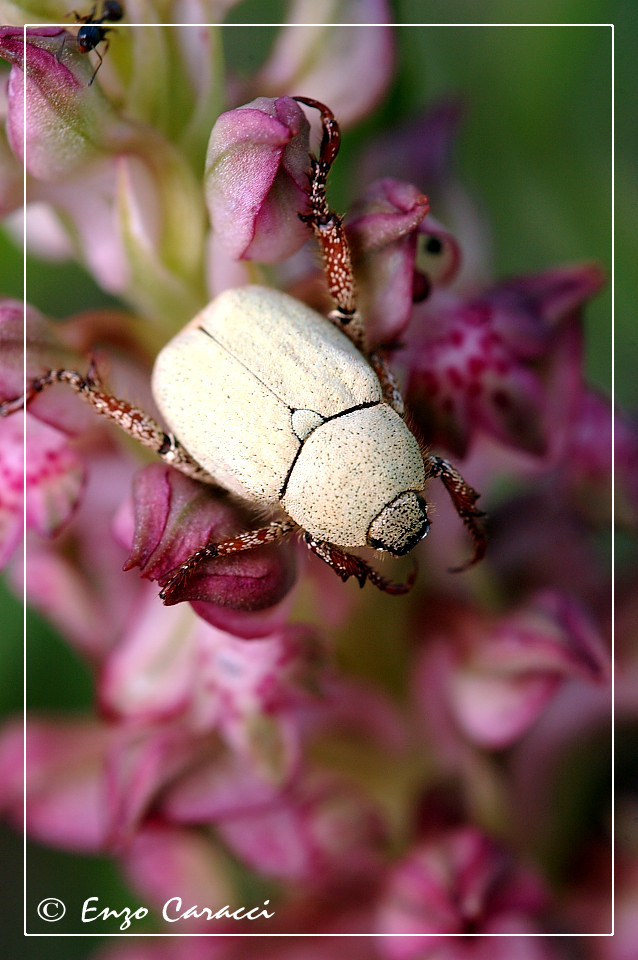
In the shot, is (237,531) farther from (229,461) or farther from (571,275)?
(571,275)

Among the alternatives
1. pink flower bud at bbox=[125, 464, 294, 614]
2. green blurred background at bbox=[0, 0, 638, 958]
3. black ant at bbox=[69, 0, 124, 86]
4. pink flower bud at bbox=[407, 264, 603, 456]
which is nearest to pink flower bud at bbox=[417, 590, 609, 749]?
pink flower bud at bbox=[407, 264, 603, 456]

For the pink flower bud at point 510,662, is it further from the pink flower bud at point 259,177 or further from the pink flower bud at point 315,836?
the pink flower bud at point 259,177

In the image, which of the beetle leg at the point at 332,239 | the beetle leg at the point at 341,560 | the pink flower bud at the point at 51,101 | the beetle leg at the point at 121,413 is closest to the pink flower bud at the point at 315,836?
the beetle leg at the point at 341,560

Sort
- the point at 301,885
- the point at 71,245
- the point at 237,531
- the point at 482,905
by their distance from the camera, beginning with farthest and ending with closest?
the point at 301,885 → the point at 71,245 → the point at 482,905 → the point at 237,531

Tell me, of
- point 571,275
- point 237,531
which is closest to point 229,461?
point 237,531

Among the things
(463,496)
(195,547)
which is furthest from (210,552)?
(463,496)

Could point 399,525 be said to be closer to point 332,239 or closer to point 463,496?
point 463,496

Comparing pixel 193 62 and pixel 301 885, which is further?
pixel 301 885
